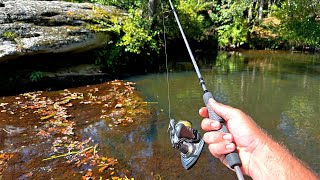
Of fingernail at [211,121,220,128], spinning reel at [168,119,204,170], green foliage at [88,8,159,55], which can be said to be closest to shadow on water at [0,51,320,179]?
green foliage at [88,8,159,55]

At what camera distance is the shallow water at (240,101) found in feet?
17.3

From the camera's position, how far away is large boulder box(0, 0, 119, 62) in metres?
9.48

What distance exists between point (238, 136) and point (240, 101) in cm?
680

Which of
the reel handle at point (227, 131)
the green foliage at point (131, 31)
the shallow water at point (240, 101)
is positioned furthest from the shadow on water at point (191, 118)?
the reel handle at point (227, 131)

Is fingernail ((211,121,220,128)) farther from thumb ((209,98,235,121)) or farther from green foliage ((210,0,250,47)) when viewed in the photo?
green foliage ((210,0,250,47))

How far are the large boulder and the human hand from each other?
862 cm

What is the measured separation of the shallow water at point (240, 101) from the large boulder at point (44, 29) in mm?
2350

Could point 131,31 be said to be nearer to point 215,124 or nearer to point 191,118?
point 191,118

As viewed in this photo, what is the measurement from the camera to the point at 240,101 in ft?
28.3

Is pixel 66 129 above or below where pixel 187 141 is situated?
below

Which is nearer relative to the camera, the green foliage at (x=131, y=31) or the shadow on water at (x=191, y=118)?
the shadow on water at (x=191, y=118)

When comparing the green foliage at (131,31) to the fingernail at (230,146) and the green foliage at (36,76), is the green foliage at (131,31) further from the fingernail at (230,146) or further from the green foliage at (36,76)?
the fingernail at (230,146)

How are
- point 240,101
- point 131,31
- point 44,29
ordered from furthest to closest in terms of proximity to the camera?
1. point 131,31
2. point 44,29
3. point 240,101

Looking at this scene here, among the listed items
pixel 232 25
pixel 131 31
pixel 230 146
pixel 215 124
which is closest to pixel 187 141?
pixel 215 124
